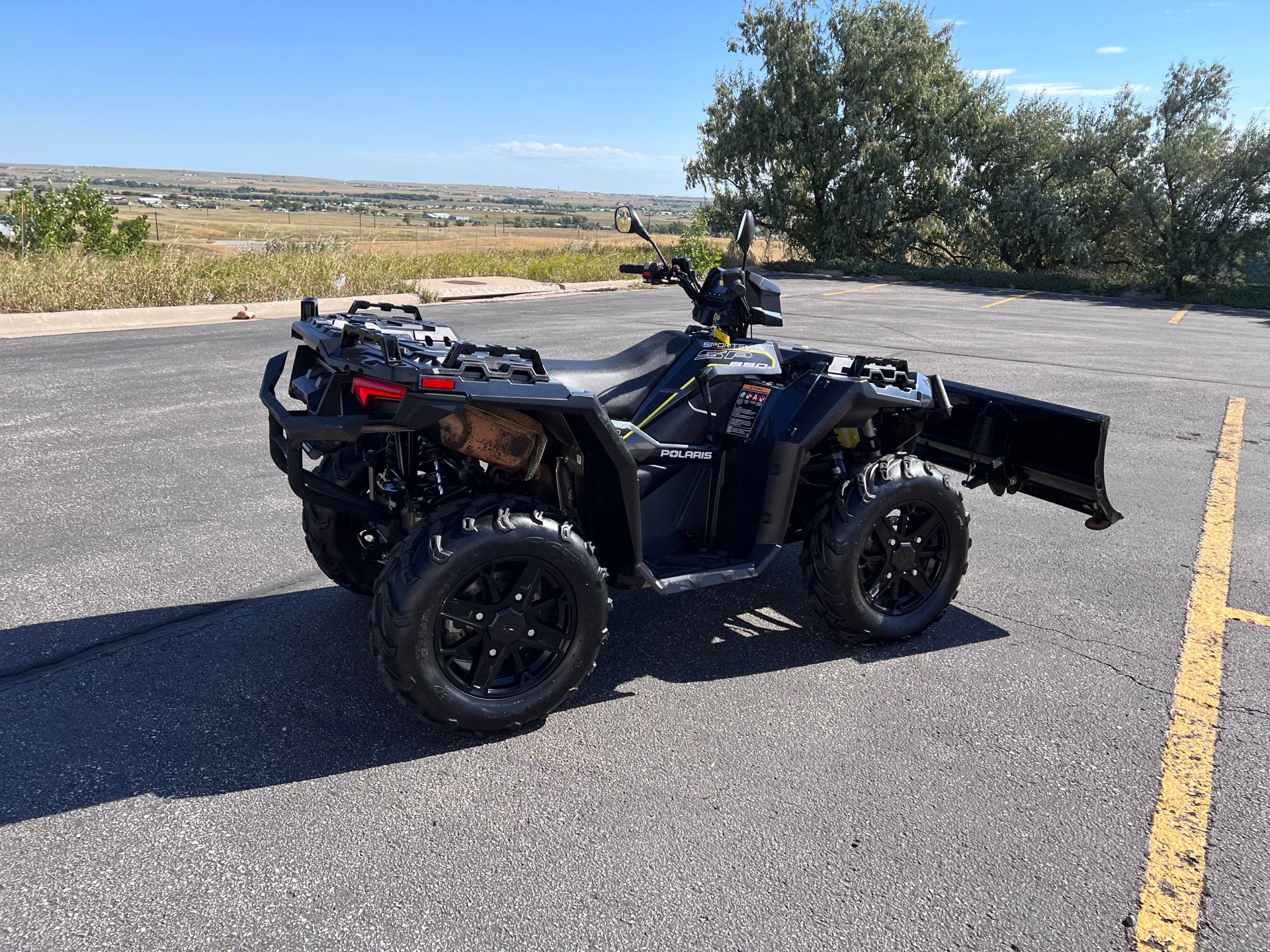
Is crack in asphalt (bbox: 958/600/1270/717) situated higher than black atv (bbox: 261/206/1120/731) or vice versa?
black atv (bbox: 261/206/1120/731)

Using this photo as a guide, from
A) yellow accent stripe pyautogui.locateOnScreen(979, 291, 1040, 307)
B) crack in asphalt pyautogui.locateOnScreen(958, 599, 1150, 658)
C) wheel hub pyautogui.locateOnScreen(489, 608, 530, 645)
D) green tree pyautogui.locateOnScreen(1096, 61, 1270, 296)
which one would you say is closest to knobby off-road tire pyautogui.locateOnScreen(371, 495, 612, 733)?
wheel hub pyautogui.locateOnScreen(489, 608, 530, 645)

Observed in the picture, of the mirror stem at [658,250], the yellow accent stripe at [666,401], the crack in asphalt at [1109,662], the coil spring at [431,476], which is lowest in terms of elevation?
the crack in asphalt at [1109,662]

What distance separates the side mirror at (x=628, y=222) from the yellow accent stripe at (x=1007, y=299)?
1740cm

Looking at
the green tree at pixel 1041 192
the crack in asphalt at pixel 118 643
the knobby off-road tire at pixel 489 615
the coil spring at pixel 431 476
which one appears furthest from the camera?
the green tree at pixel 1041 192

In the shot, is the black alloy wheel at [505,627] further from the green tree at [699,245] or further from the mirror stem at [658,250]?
the green tree at [699,245]

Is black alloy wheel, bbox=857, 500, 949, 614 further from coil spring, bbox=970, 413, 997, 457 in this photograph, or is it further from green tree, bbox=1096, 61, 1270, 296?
green tree, bbox=1096, 61, 1270, 296

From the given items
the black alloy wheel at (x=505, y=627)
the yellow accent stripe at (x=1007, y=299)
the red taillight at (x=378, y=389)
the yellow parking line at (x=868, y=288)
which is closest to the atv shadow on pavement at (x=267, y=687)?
the black alloy wheel at (x=505, y=627)

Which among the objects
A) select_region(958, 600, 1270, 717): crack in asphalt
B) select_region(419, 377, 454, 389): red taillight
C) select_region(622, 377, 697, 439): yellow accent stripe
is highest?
select_region(419, 377, 454, 389): red taillight

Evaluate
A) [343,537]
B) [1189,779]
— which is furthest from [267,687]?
[1189,779]

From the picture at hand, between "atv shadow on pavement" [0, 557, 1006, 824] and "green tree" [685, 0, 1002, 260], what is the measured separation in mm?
25714

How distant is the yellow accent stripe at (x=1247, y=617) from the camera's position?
437 centimetres

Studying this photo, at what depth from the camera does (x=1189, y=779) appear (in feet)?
10.3

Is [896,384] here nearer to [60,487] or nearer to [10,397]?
[60,487]

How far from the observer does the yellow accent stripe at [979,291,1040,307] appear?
66.4 feet
